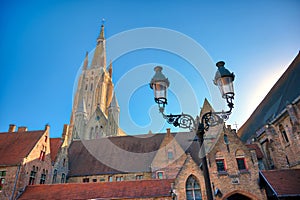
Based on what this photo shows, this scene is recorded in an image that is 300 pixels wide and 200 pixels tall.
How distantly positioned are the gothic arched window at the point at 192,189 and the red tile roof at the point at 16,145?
14070 millimetres

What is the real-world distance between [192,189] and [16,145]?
16787 mm

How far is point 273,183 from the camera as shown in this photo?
46.9 ft

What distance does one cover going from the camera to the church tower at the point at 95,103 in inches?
1642

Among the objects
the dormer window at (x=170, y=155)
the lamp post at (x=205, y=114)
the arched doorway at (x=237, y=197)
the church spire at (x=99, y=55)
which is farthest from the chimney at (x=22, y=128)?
the church spire at (x=99, y=55)

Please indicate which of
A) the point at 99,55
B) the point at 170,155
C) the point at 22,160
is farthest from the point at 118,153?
the point at 99,55

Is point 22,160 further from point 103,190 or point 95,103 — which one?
point 95,103

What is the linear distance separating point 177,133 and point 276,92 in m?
12.0

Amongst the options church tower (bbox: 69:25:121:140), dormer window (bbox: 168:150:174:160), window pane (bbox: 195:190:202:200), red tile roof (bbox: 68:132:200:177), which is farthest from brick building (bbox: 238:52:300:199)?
church tower (bbox: 69:25:121:140)

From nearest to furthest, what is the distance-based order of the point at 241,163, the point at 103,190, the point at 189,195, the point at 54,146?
the point at 189,195, the point at 103,190, the point at 241,163, the point at 54,146

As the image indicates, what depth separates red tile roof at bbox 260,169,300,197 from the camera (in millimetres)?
13383

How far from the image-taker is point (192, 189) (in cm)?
1630

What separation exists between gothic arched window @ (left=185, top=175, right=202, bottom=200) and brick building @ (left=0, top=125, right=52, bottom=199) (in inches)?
525

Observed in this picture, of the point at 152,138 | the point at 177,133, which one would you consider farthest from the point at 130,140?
the point at 177,133

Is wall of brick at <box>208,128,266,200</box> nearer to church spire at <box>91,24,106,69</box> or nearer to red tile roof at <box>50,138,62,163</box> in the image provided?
red tile roof at <box>50,138,62,163</box>
